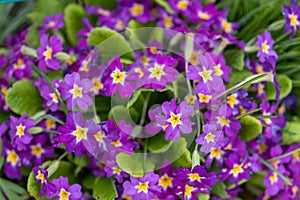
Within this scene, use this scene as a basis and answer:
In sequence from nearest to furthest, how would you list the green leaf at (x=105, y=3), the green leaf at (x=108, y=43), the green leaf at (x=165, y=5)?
the green leaf at (x=108, y=43) < the green leaf at (x=165, y=5) < the green leaf at (x=105, y=3)

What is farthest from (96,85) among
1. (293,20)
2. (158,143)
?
(293,20)

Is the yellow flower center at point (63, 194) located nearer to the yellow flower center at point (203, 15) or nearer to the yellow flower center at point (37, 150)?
the yellow flower center at point (37, 150)

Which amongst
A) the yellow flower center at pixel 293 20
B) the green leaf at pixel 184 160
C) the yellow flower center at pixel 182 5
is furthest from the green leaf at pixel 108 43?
the yellow flower center at pixel 293 20

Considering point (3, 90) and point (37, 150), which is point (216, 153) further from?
point (3, 90)

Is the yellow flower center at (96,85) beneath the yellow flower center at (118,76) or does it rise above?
beneath

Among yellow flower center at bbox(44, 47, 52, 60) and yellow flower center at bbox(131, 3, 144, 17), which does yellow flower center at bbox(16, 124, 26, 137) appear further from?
yellow flower center at bbox(131, 3, 144, 17)

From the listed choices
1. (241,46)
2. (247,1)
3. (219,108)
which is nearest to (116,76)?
(219,108)

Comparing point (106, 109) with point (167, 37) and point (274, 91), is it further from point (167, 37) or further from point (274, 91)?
point (274, 91)
